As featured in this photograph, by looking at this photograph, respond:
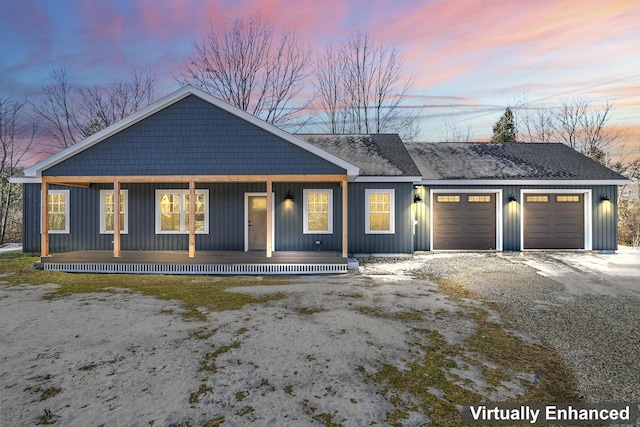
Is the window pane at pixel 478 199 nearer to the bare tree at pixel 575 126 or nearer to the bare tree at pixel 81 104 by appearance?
the bare tree at pixel 575 126

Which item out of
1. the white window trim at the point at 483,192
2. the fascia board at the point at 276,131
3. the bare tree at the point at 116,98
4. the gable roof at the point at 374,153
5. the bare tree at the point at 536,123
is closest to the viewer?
the fascia board at the point at 276,131

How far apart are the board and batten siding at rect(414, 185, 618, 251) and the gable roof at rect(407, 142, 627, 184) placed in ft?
1.23

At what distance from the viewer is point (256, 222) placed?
1212 cm

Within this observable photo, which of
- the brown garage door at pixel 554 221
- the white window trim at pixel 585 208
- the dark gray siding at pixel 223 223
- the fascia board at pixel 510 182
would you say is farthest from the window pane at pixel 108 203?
the brown garage door at pixel 554 221

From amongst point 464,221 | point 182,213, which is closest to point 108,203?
point 182,213

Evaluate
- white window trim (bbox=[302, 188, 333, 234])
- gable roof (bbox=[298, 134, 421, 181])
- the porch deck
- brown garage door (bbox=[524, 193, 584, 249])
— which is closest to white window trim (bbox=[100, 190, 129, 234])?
the porch deck

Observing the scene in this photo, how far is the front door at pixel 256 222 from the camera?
12.1m

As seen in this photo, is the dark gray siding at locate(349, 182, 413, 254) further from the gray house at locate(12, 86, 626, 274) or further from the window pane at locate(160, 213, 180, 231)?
the window pane at locate(160, 213, 180, 231)

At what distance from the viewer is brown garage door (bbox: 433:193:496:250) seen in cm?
1366

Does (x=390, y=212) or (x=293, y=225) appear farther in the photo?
(x=390, y=212)

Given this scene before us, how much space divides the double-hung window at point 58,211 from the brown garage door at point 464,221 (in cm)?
1456

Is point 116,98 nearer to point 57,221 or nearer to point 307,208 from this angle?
point 57,221

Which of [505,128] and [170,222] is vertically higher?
[505,128]

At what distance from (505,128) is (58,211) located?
3034cm
